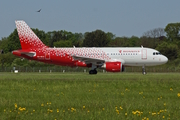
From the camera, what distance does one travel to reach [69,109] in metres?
13.5

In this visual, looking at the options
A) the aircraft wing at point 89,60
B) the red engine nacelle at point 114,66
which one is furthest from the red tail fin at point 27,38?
the red engine nacelle at point 114,66

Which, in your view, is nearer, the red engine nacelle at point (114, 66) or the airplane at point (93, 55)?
the red engine nacelle at point (114, 66)

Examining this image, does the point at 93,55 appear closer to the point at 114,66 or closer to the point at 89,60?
the point at 89,60

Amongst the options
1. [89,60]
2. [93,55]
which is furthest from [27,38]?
[89,60]

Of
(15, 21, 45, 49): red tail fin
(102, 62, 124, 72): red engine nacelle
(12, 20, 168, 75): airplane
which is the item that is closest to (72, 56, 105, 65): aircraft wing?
(12, 20, 168, 75): airplane

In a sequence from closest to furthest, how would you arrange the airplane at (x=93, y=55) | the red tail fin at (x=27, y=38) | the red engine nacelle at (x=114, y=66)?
the red engine nacelle at (x=114, y=66)
the airplane at (x=93, y=55)
the red tail fin at (x=27, y=38)

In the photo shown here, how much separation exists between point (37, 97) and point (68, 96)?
1437 mm

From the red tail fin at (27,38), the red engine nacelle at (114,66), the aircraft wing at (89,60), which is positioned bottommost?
the red engine nacelle at (114,66)

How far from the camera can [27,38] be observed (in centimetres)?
5250

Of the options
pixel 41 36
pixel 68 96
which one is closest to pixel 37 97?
pixel 68 96

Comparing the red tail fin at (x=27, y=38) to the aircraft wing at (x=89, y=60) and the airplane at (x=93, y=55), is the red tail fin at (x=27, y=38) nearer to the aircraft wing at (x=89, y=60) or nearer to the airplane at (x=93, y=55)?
the airplane at (x=93, y=55)

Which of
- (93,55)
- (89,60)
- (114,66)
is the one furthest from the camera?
(93,55)

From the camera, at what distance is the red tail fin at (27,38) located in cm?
5222

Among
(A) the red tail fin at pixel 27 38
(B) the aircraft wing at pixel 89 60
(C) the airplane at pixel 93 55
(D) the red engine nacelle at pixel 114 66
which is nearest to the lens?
(D) the red engine nacelle at pixel 114 66
